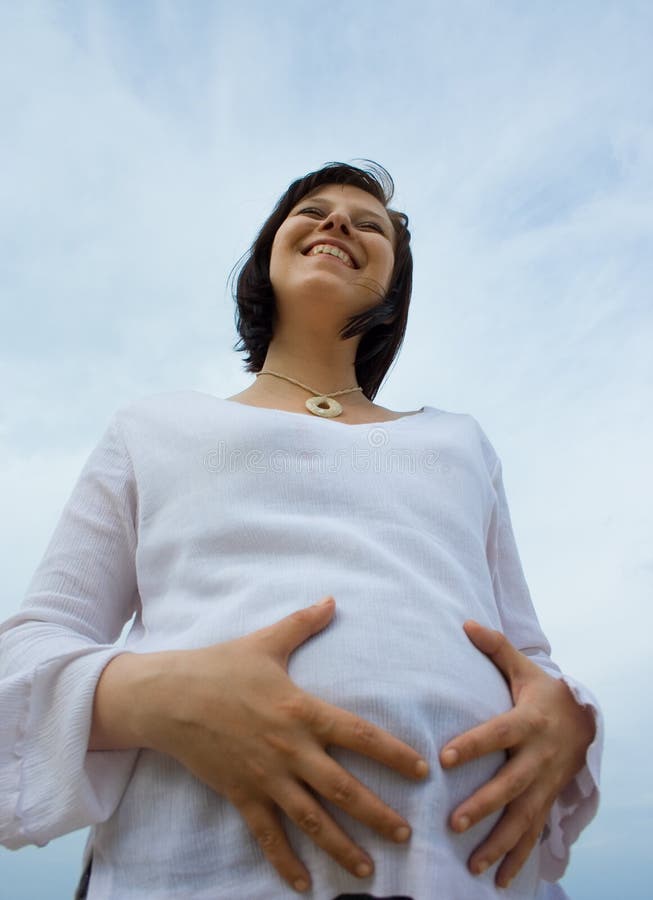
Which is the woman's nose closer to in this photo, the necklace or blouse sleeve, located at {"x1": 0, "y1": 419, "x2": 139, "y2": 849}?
the necklace

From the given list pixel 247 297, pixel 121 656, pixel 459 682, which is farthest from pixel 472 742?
pixel 247 297

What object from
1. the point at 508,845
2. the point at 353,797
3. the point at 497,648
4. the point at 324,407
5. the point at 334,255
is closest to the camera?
the point at 353,797

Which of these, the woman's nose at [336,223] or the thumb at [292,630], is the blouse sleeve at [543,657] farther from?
the woman's nose at [336,223]

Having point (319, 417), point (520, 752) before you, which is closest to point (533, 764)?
point (520, 752)

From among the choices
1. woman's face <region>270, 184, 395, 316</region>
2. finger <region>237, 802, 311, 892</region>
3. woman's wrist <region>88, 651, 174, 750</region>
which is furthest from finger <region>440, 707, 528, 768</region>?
woman's face <region>270, 184, 395, 316</region>

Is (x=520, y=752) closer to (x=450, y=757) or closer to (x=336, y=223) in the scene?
(x=450, y=757)

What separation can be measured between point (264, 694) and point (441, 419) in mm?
897

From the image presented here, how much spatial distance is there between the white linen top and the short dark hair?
1.51ft

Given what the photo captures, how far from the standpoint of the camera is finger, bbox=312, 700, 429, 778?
97 centimetres

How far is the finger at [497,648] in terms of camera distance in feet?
3.91

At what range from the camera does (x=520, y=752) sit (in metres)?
1.09

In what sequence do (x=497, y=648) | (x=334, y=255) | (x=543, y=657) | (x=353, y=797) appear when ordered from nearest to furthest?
(x=353, y=797) < (x=497, y=648) < (x=543, y=657) < (x=334, y=255)

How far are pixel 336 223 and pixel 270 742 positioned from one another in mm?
1238

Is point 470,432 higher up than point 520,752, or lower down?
higher up
